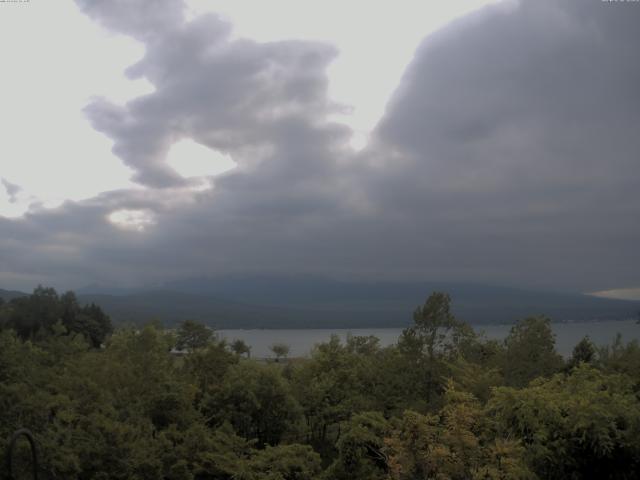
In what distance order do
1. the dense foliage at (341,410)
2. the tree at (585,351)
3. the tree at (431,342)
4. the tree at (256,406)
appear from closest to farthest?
the dense foliage at (341,410)
the tree at (256,406)
the tree at (431,342)
the tree at (585,351)

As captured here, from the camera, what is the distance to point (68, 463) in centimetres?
1653

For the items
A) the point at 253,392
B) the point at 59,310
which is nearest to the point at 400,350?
the point at 253,392

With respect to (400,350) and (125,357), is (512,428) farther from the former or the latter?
(125,357)

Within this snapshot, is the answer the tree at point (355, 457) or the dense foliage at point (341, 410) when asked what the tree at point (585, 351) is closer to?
the dense foliage at point (341, 410)

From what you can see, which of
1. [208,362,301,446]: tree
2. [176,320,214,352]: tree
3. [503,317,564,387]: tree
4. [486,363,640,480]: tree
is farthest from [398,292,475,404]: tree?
[176,320,214,352]: tree

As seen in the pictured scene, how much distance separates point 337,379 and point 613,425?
16.4 m

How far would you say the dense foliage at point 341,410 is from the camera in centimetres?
1255

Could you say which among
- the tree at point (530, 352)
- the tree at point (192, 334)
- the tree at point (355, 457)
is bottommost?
the tree at point (355, 457)

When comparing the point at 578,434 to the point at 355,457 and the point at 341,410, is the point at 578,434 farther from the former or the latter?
the point at 341,410

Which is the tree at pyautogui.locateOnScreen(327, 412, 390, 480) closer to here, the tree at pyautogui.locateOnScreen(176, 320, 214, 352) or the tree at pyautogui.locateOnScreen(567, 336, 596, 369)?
the tree at pyautogui.locateOnScreen(567, 336, 596, 369)

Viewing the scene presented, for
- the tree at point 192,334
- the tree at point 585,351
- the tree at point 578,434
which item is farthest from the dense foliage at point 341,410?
the tree at point 192,334

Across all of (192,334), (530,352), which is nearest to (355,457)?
(530,352)

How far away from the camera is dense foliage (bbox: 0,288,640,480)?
12.5 meters

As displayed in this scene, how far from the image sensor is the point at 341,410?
2528cm
